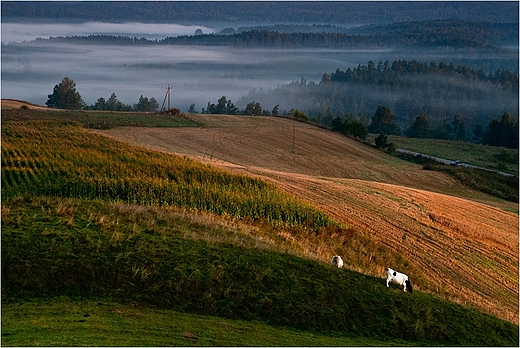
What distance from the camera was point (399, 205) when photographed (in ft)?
130

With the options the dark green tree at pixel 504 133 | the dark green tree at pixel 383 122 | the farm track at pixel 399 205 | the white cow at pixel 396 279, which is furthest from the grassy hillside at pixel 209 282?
the dark green tree at pixel 383 122

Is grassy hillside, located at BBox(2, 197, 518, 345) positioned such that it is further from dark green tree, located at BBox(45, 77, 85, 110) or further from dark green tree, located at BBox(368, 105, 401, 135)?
dark green tree, located at BBox(368, 105, 401, 135)

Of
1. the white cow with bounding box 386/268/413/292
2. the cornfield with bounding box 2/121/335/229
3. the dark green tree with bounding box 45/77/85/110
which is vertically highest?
the dark green tree with bounding box 45/77/85/110

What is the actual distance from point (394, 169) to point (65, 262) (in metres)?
54.1

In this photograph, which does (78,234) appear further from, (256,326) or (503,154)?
(503,154)

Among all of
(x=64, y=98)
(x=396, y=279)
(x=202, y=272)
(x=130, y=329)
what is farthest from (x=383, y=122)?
(x=130, y=329)

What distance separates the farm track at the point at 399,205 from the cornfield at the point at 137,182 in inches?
141

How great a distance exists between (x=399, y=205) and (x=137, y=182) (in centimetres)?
1774

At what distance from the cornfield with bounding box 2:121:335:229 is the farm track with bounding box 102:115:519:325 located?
3.58m

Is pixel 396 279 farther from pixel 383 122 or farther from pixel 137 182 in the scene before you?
pixel 383 122

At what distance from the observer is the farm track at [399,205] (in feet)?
93.7

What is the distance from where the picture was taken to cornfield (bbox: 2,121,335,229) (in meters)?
28.4

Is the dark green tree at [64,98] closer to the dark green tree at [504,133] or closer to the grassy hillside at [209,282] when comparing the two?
the dark green tree at [504,133]

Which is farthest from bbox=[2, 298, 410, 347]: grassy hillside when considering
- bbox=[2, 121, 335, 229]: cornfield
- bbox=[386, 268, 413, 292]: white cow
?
bbox=[2, 121, 335, 229]: cornfield
